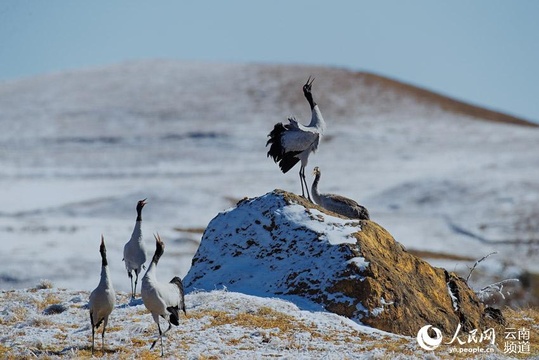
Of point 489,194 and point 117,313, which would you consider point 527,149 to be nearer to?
point 489,194

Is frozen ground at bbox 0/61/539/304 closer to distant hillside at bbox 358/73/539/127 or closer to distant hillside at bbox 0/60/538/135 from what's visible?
distant hillside at bbox 0/60/538/135

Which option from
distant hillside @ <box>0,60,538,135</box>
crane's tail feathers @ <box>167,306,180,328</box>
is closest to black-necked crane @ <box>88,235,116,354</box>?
crane's tail feathers @ <box>167,306,180,328</box>

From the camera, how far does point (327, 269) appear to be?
58.1 feet

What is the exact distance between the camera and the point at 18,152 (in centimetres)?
7969

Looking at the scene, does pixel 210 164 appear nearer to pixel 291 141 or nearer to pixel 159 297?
pixel 291 141

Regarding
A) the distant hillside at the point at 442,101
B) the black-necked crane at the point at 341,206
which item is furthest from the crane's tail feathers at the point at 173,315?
the distant hillside at the point at 442,101

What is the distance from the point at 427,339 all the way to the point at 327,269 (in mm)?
2455

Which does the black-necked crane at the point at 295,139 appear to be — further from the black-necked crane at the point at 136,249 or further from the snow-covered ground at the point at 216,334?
the snow-covered ground at the point at 216,334

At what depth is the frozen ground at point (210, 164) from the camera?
46.5 meters

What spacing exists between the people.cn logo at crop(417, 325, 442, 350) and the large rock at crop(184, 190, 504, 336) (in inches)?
11.8

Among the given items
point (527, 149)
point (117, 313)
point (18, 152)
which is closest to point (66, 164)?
point (18, 152)

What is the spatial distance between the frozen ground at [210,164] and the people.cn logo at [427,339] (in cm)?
1585

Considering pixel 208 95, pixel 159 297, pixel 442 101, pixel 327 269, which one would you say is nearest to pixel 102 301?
pixel 159 297

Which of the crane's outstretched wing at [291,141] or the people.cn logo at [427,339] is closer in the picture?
the people.cn logo at [427,339]
